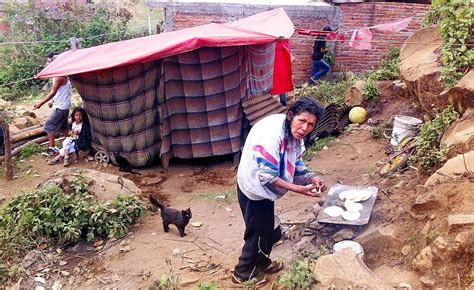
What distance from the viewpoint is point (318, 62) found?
10039 mm

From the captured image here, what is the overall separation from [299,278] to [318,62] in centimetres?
741

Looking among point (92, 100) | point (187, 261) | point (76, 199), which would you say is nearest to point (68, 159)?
point (92, 100)

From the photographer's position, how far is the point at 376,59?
10.2 m

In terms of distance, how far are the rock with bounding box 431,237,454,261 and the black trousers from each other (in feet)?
3.81

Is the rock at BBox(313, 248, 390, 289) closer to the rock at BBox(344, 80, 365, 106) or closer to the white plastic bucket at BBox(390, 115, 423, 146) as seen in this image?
the white plastic bucket at BBox(390, 115, 423, 146)

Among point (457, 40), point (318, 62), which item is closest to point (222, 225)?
point (457, 40)

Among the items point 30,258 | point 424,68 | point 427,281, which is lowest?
point 30,258

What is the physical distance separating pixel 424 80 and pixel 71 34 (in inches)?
455

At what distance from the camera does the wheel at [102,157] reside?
720cm

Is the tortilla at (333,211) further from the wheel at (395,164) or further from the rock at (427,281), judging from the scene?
the wheel at (395,164)

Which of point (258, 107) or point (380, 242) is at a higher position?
→ point (380, 242)

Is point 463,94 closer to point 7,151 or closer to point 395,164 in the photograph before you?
point 395,164

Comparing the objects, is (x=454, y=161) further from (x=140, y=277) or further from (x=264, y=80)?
(x=264, y=80)

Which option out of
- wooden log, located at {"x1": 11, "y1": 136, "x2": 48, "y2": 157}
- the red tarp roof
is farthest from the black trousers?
wooden log, located at {"x1": 11, "y1": 136, "x2": 48, "y2": 157}
